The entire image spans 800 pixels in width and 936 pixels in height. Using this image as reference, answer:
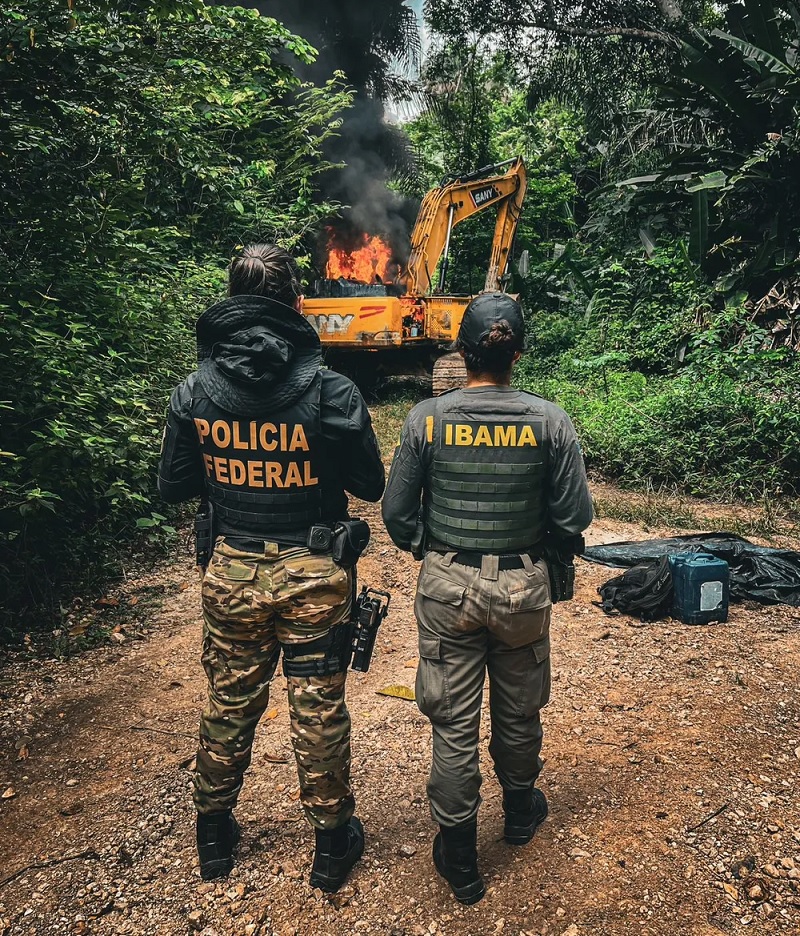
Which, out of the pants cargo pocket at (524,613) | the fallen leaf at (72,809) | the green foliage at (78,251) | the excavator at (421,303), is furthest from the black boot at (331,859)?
the excavator at (421,303)

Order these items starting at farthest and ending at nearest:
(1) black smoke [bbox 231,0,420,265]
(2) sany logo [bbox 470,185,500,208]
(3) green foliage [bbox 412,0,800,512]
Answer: (1) black smoke [bbox 231,0,420,265]
(2) sany logo [bbox 470,185,500,208]
(3) green foliage [bbox 412,0,800,512]

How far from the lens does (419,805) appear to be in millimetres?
2850

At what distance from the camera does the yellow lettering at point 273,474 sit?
2311 millimetres

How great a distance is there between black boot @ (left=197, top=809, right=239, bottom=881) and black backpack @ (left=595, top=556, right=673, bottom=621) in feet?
9.63

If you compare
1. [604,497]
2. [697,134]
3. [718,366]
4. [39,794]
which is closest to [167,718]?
[39,794]

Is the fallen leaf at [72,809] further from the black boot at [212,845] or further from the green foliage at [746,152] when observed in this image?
the green foliage at [746,152]

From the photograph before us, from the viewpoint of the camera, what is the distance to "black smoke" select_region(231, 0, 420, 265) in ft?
51.0

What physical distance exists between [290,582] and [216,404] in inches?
24.7

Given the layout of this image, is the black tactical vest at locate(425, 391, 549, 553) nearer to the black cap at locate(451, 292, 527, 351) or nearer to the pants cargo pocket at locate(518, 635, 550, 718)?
the black cap at locate(451, 292, 527, 351)

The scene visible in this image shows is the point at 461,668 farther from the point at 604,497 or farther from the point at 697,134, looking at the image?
the point at 697,134

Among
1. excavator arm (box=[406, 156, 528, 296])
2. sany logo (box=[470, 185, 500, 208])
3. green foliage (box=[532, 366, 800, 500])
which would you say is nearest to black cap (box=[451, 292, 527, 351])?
green foliage (box=[532, 366, 800, 500])

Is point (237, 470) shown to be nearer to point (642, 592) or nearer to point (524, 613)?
point (524, 613)

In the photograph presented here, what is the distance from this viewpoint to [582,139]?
16.4m

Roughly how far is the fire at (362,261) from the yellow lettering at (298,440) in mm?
13976
